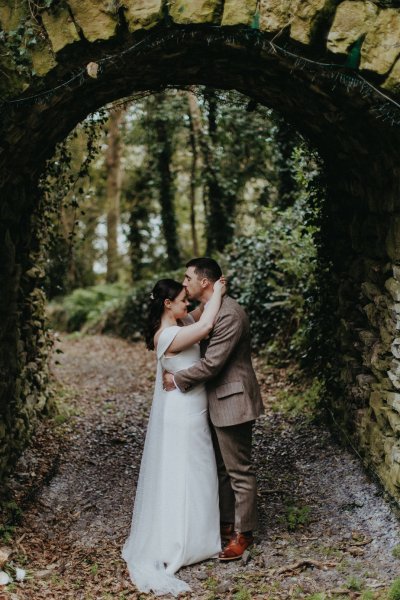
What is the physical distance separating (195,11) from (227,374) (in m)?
2.53

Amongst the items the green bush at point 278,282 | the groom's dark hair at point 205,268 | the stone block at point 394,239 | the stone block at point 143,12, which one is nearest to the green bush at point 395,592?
the stone block at point 394,239

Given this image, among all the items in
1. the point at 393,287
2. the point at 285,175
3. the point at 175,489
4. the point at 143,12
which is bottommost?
the point at 175,489

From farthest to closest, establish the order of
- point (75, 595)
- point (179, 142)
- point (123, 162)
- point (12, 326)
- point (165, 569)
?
point (123, 162) → point (179, 142) → point (12, 326) → point (165, 569) → point (75, 595)

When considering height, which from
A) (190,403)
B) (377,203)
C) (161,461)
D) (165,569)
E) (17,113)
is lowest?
(165,569)

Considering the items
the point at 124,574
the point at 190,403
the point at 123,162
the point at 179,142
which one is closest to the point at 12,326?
the point at 190,403

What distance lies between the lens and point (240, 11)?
3826 mm

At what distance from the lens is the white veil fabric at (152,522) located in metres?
4.32

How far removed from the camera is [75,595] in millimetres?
4164

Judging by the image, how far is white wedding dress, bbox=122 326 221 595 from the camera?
4.52 metres

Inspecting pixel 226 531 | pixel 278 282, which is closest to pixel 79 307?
pixel 278 282

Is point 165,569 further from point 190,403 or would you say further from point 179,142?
point 179,142

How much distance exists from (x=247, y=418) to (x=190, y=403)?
0.46 m

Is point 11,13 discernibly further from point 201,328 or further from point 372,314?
point 372,314

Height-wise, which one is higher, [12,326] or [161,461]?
[12,326]
